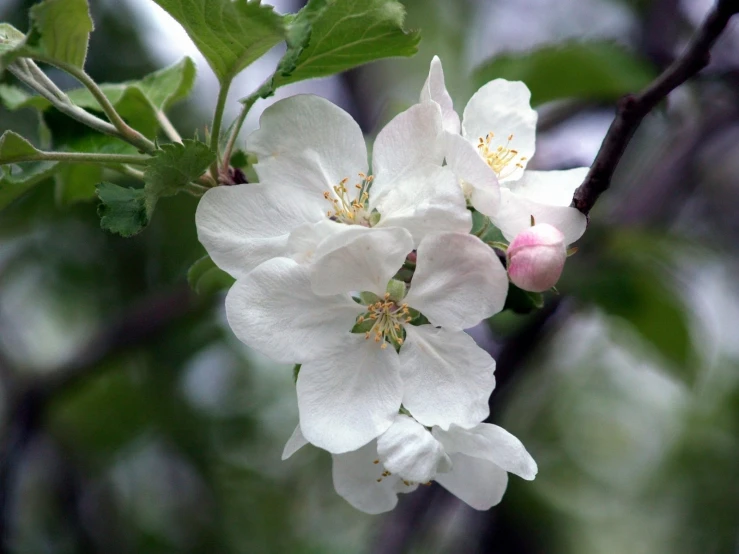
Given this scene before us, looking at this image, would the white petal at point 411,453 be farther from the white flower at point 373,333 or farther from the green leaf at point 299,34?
the green leaf at point 299,34

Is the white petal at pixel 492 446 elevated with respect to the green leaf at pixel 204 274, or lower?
lower

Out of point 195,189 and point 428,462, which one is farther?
point 195,189

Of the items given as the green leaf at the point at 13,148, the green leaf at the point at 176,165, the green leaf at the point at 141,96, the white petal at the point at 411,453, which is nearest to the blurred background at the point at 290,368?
the green leaf at the point at 141,96

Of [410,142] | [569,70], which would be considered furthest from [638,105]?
[569,70]

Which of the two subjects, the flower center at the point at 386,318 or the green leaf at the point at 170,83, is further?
the green leaf at the point at 170,83

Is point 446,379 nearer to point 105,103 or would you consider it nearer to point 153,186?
point 153,186

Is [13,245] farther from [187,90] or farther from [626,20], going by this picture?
[626,20]

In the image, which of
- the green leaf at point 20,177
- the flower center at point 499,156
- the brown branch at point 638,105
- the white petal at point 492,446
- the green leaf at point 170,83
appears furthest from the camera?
the green leaf at point 170,83

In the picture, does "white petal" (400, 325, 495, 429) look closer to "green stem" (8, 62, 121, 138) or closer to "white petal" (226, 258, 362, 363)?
"white petal" (226, 258, 362, 363)
